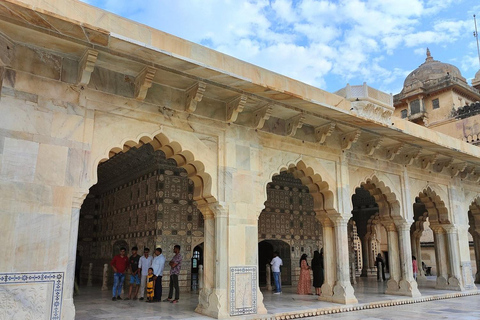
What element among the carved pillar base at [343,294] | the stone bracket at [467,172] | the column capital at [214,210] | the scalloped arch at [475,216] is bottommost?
the carved pillar base at [343,294]

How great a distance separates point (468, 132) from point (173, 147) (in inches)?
768

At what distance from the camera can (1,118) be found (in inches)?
216

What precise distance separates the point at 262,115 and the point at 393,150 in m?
4.54

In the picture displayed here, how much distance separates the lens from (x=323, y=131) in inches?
360

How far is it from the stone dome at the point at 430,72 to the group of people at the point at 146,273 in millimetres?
25844

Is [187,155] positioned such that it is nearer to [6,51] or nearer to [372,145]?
[6,51]

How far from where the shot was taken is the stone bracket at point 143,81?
6.45 metres

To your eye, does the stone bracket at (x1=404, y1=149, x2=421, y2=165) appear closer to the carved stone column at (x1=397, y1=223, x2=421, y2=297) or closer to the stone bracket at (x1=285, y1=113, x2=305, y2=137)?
the carved stone column at (x1=397, y1=223, x2=421, y2=297)

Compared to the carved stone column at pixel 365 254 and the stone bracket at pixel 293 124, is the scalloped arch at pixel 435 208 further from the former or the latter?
the carved stone column at pixel 365 254

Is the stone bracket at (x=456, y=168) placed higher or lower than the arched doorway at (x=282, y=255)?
higher

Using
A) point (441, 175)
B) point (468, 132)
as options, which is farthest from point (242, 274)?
point (468, 132)

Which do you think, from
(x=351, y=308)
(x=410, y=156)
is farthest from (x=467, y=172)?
(x=351, y=308)

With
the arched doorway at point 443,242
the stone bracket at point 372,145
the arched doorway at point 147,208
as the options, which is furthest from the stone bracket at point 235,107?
the arched doorway at point 443,242

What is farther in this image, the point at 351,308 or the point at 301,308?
the point at 351,308
